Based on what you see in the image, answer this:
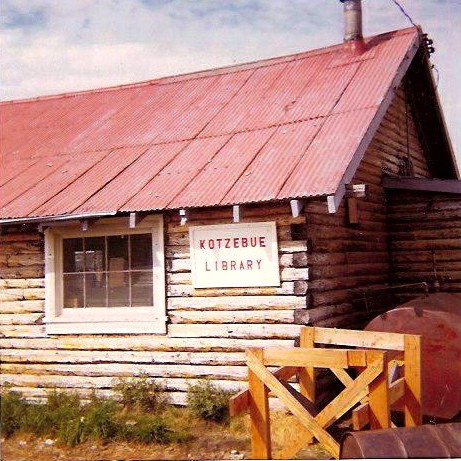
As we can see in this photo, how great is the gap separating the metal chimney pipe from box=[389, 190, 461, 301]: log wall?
3122mm

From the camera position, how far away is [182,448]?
6.88 m

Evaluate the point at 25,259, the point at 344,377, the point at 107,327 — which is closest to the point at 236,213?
the point at 344,377

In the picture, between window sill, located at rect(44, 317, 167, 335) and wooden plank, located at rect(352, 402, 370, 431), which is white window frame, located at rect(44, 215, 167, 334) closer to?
window sill, located at rect(44, 317, 167, 335)

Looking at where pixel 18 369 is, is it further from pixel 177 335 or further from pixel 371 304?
pixel 371 304

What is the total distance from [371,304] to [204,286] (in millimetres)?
3359

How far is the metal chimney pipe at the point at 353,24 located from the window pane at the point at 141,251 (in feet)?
19.4

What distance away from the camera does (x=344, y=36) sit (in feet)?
38.0

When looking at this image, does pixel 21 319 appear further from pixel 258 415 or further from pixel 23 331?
pixel 258 415

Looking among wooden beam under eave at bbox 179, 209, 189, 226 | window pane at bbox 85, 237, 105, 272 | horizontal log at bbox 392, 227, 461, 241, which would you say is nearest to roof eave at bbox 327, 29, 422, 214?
wooden beam under eave at bbox 179, 209, 189, 226

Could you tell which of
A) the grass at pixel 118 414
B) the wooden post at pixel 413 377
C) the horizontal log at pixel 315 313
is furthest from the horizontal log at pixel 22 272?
the wooden post at pixel 413 377

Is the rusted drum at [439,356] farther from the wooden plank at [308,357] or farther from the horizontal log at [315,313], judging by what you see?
the wooden plank at [308,357]

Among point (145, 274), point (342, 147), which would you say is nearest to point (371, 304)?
point (342, 147)

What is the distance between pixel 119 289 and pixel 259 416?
150 inches

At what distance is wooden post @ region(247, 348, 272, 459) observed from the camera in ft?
18.2
